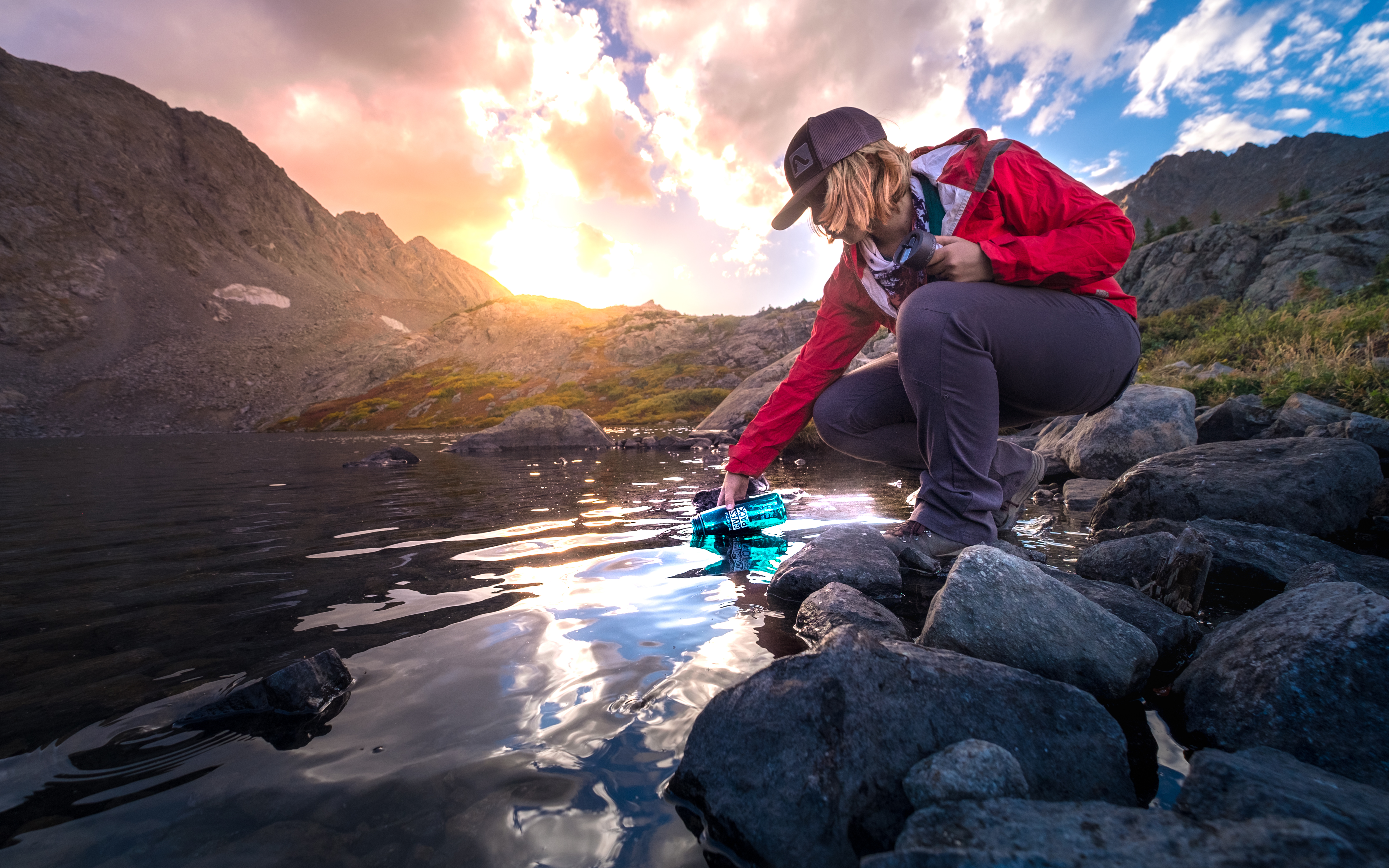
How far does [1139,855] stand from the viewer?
0.86m

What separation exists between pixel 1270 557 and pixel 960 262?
6.93 feet

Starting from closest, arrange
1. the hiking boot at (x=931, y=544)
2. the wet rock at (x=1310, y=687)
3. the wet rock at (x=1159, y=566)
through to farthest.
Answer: the wet rock at (x=1310, y=687), the wet rock at (x=1159, y=566), the hiking boot at (x=931, y=544)

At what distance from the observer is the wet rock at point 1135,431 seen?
6164 mm

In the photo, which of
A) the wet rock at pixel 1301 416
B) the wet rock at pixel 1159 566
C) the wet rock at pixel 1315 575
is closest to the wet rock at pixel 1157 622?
the wet rock at pixel 1159 566

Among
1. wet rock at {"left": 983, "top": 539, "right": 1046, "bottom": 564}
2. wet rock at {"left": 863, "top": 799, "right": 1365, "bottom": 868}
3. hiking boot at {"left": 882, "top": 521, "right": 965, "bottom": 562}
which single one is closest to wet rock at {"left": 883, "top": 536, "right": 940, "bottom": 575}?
hiking boot at {"left": 882, "top": 521, "right": 965, "bottom": 562}

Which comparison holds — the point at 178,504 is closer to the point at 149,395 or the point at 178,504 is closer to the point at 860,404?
the point at 860,404

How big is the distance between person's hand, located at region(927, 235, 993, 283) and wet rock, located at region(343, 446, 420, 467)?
1142cm

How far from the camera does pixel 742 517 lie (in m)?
4.59

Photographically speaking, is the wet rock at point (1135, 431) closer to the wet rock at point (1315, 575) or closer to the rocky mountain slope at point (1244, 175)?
the wet rock at point (1315, 575)

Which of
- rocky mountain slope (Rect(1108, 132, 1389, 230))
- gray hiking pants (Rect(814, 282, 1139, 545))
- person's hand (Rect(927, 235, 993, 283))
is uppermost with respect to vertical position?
rocky mountain slope (Rect(1108, 132, 1389, 230))

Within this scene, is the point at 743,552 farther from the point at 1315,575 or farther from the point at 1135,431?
the point at 1135,431

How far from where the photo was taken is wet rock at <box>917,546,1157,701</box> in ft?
6.04

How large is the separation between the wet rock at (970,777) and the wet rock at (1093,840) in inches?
4.5

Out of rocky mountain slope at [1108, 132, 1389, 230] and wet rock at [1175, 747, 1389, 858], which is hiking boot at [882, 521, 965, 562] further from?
rocky mountain slope at [1108, 132, 1389, 230]
